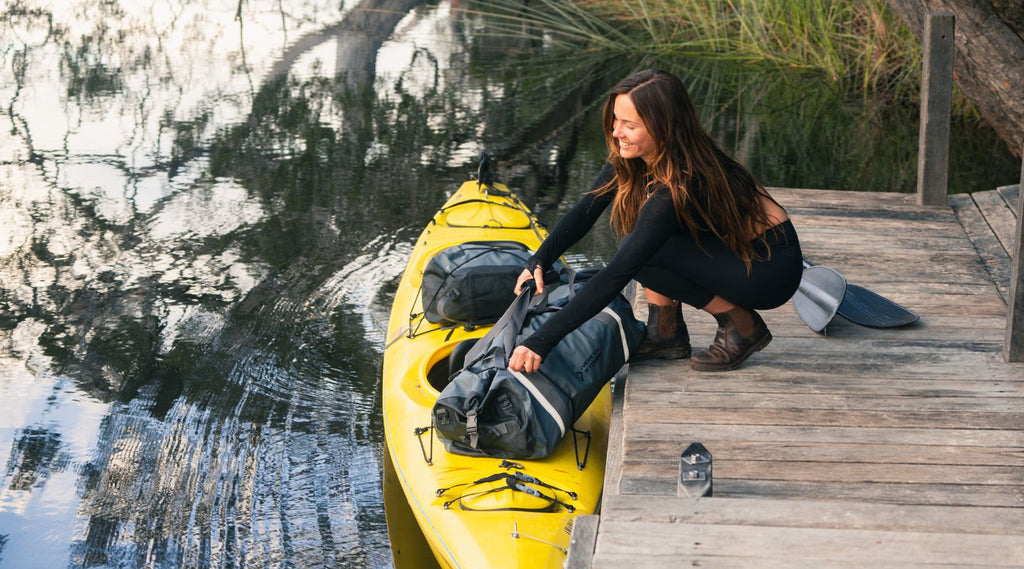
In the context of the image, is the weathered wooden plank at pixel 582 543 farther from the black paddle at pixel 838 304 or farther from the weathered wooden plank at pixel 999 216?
the weathered wooden plank at pixel 999 216

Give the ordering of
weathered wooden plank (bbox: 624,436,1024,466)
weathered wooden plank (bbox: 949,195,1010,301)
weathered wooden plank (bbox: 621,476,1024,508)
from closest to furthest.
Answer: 1. weathered wooden plank (bbox: 621,476,1024,508)
2. weathered wooden plank (bbox: 624,436,1024,466)
3. weathered wooden plank (bbox: 949,195,1010,301)

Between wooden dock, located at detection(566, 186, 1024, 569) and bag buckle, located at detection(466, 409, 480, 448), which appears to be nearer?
wooden dock, located at detection(566, 186, 1024, 569)

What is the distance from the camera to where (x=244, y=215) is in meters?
6.44

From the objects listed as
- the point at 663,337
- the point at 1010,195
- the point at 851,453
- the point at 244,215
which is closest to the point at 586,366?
the point at 663,337

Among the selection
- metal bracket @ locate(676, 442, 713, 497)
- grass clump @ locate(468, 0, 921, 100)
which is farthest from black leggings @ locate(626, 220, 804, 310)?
grass clump @ locate(468, 0, 921, 100)

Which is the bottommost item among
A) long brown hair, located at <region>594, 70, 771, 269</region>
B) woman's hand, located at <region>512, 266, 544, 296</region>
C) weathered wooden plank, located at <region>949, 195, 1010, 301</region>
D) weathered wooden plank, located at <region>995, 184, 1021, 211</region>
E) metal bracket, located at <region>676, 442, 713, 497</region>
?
metal bracket, located at <region>676, 442, 713, 497</region>

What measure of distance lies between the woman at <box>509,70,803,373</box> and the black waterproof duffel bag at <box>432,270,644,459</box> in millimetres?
116

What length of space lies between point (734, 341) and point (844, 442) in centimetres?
49

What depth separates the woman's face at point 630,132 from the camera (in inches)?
109

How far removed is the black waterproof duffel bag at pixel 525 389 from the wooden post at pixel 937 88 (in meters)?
2.11

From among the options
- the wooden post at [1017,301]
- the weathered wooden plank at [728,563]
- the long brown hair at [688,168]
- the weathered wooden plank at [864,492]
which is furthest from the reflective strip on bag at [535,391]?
the wooden post at [1017,301]

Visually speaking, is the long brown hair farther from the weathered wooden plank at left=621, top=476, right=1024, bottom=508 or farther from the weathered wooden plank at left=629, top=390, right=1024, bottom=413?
the weathered wooden plank at left=621, top=476, right=1024, bottom=508

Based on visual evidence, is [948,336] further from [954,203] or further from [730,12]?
[730,12]

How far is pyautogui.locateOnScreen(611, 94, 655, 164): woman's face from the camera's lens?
2.76 metres
